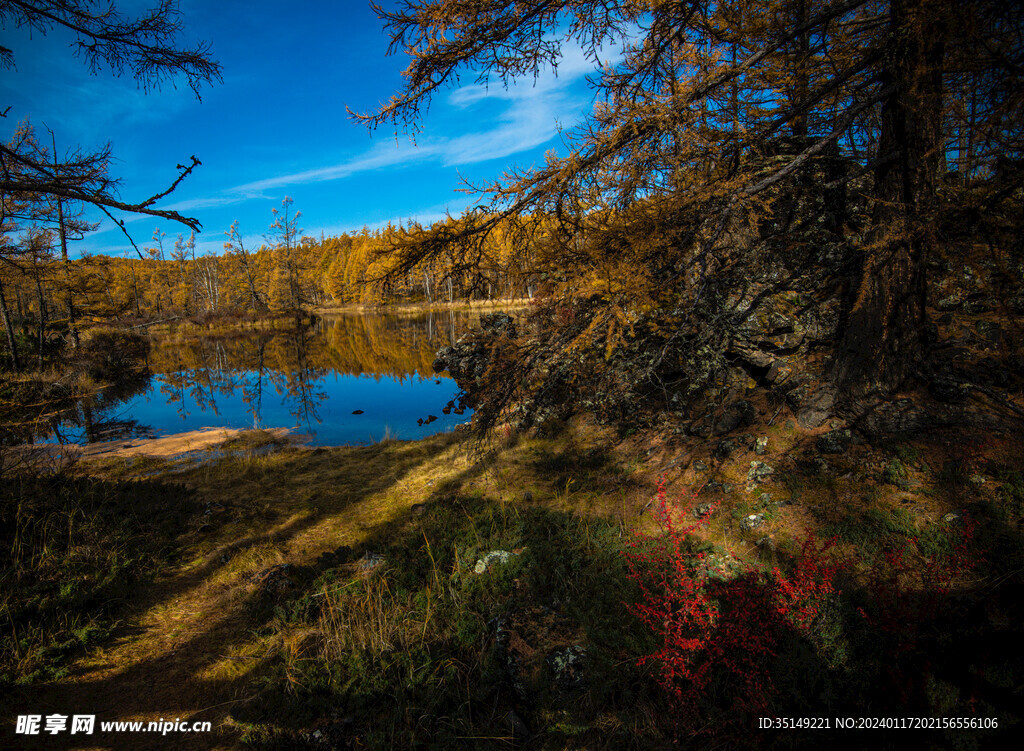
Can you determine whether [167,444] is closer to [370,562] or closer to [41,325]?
[370,562]

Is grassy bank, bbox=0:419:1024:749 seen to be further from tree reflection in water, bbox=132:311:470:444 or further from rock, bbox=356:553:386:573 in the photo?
tree reflection in water, bbox=132:311:470:444

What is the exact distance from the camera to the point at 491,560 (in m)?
4.91

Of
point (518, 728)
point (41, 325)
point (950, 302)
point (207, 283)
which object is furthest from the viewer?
point (207, 283)

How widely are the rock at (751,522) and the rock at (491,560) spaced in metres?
2.88

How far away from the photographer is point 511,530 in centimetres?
556

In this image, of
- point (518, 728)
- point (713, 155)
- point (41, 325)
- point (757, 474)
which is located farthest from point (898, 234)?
point (41, 325)

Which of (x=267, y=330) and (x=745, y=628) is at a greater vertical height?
(x=267, y=330)

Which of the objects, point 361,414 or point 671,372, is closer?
point 671,372

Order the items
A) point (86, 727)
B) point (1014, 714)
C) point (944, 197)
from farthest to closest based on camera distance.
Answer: point (944, 197), point (86, 727), point (1014, 714)

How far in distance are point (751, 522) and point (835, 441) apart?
Answer: 1.74 metres

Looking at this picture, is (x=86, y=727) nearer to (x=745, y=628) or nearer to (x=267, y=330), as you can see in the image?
(x=745, y=628)

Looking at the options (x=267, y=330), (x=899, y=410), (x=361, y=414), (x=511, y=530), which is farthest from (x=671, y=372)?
(x=267, y=330)

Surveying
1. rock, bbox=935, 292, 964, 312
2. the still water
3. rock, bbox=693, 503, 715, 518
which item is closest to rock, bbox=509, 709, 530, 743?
rock, bbox=693, 503, 715, 518

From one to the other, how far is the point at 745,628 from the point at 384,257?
15.5 feet
